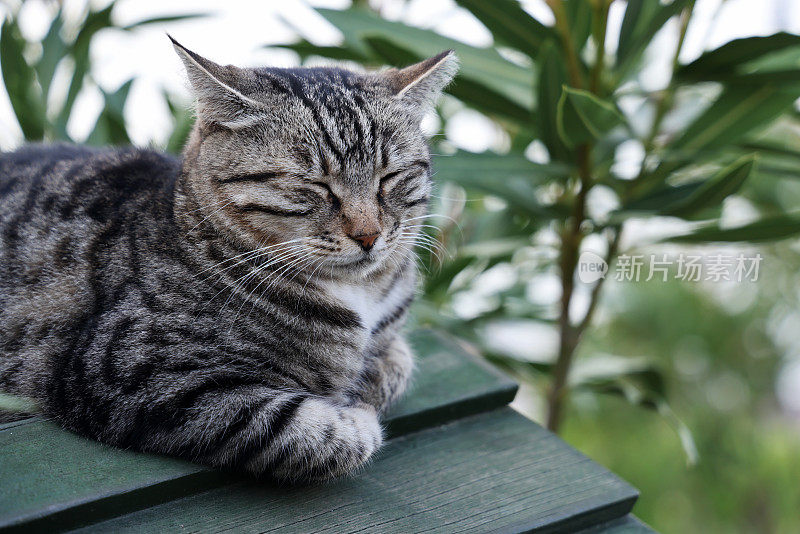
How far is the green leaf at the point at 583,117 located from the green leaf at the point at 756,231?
37 centimetres

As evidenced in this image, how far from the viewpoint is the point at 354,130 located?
3.79ft

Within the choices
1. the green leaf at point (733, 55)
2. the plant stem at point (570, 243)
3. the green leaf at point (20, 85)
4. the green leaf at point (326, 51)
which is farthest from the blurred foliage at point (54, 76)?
the green leaf at point (733, 55)

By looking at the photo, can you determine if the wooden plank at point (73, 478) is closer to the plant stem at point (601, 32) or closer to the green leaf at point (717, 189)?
the green leaf at point (717, 189)

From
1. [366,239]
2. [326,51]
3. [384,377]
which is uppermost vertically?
[326,51]

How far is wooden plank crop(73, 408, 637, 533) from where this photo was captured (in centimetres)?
95

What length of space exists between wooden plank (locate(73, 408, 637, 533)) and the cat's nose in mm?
328

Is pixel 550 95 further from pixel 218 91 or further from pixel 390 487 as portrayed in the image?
pixel 390 487

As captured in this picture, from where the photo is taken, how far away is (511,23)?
→ 1.55 meters

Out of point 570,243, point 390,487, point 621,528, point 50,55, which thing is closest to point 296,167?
point 390,487

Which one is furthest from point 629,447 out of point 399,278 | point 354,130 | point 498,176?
point 354,130

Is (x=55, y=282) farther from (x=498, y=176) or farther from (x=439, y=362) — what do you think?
(x=498, y=176)

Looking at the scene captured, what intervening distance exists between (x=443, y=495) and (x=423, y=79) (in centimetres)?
69

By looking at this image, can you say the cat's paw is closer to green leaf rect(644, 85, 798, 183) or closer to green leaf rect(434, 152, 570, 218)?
green leaf rect(434, 152, 570, 218)

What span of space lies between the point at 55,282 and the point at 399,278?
578 millimetres
